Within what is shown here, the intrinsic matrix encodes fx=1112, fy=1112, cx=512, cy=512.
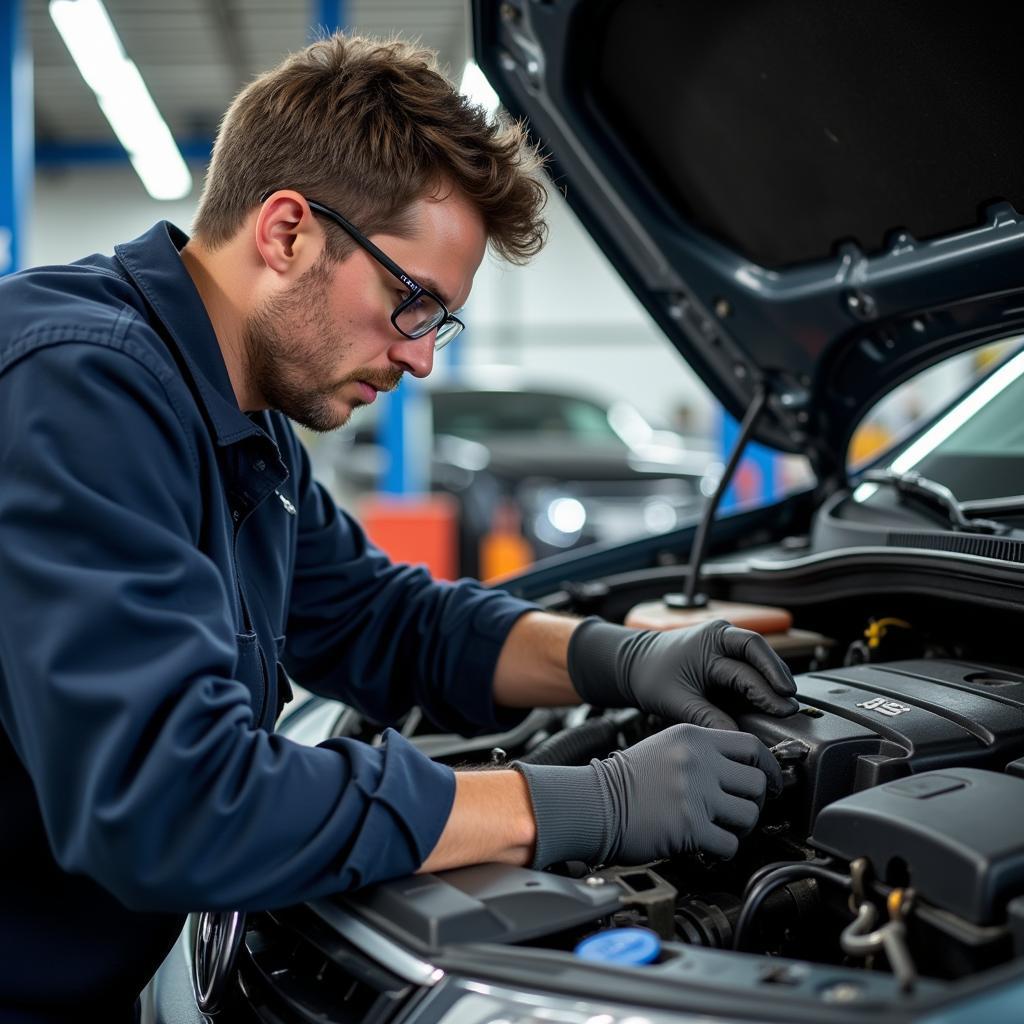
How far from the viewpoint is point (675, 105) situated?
144cm

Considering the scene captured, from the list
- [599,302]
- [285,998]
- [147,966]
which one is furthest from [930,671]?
[599,302]

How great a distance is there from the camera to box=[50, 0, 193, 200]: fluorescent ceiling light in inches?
212

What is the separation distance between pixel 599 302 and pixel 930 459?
487 inches

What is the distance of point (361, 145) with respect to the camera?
113 cm

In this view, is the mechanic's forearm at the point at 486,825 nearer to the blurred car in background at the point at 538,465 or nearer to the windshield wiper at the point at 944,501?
the windshield wiper at the point at 944,501

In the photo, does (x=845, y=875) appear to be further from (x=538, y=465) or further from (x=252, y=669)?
(x=538, y=465)

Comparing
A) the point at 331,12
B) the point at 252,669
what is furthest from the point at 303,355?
the point at 331,12

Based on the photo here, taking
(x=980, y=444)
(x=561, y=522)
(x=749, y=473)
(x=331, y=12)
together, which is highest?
(x=331, y=12)

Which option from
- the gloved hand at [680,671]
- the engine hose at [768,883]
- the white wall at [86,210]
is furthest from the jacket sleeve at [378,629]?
the white wall at [86,210]

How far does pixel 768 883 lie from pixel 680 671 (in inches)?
14.9

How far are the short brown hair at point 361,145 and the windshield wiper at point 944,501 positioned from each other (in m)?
0.65

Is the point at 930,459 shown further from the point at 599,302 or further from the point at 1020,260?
the point at 599,302

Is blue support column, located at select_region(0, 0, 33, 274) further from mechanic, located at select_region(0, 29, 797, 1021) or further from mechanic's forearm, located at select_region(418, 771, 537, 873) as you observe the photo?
mechanic's forearm, located at select_region(418, 771, 537, 873)

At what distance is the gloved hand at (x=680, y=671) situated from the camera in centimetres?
118
